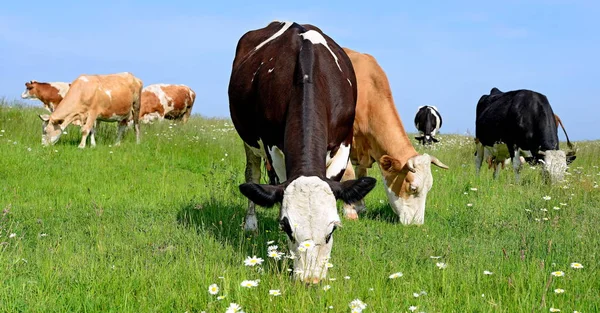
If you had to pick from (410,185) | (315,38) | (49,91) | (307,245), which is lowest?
(307,245)

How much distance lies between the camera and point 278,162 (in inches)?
237

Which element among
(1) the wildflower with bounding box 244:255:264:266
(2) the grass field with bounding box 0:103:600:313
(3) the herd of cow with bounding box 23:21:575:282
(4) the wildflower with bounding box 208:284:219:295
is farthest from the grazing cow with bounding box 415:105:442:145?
(4) the wildflower with bounding box 208:284:219:295

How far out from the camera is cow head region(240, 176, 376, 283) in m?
4.23

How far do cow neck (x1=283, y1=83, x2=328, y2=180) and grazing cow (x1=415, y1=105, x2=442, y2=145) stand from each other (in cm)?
1945

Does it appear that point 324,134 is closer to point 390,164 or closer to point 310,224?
point 310,224

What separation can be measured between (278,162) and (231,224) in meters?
1.40

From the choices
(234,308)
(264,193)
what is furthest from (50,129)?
(234,308)

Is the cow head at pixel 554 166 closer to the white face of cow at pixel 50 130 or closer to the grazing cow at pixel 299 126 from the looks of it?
the grazing cow at pixel 299 126

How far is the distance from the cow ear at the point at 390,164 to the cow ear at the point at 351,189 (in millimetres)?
3191

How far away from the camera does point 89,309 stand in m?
3.97

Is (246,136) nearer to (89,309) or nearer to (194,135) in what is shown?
(89,309)

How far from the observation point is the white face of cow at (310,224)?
13.9 feet

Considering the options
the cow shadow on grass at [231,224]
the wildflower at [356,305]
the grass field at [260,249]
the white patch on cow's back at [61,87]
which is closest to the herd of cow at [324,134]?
the cow shadow on grass at [231,224]

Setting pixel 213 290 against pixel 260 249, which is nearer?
pixel 213 290
